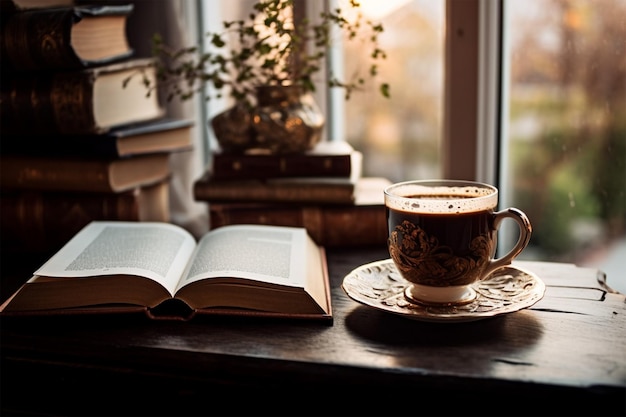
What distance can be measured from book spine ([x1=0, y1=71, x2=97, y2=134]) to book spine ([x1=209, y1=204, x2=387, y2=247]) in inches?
9.8

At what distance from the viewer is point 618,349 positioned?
73cm

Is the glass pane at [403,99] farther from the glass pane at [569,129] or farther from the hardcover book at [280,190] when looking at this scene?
the hardcover book at [280,190]

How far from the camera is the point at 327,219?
114 cm

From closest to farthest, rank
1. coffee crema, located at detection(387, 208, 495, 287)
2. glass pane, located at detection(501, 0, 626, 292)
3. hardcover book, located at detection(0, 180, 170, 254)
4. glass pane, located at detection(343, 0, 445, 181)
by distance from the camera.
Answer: coffee crema, located at detection(387, 208, 495, 287)
glass pane, located at detection(501, 0, 626, 292)
hardcover book, located at detection(0, 180, 170, 254)
glass pane, located at detection(343, 0, 445, 181)

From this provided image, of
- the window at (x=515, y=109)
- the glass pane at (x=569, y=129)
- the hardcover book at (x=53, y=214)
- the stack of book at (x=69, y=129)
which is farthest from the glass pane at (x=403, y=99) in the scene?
the hardcover book at (x=53, y=214)

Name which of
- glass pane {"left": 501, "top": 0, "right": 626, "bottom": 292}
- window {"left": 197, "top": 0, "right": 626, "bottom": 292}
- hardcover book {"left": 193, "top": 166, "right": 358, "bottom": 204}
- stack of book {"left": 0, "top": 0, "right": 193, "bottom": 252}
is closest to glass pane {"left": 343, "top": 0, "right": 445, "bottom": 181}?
window {"left": 197, "top": 0, "right": 626, "bottom": 292}

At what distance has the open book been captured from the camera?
0.83 metres

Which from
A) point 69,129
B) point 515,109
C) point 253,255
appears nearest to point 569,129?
point 515,109

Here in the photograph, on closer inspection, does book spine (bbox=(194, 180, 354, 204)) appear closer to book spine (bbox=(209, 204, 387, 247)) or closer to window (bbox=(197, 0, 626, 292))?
book spine (bbox=(209, 204, 387, 247))

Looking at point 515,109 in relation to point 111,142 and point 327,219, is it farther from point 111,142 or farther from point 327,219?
point 111,142

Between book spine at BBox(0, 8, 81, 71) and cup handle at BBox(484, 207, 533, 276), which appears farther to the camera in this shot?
book spine at BBox(0, 8, 81, 71)

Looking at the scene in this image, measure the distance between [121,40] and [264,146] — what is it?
323 mm

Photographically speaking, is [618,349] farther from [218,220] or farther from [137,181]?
[137,181]

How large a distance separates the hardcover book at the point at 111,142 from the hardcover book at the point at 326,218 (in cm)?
16
